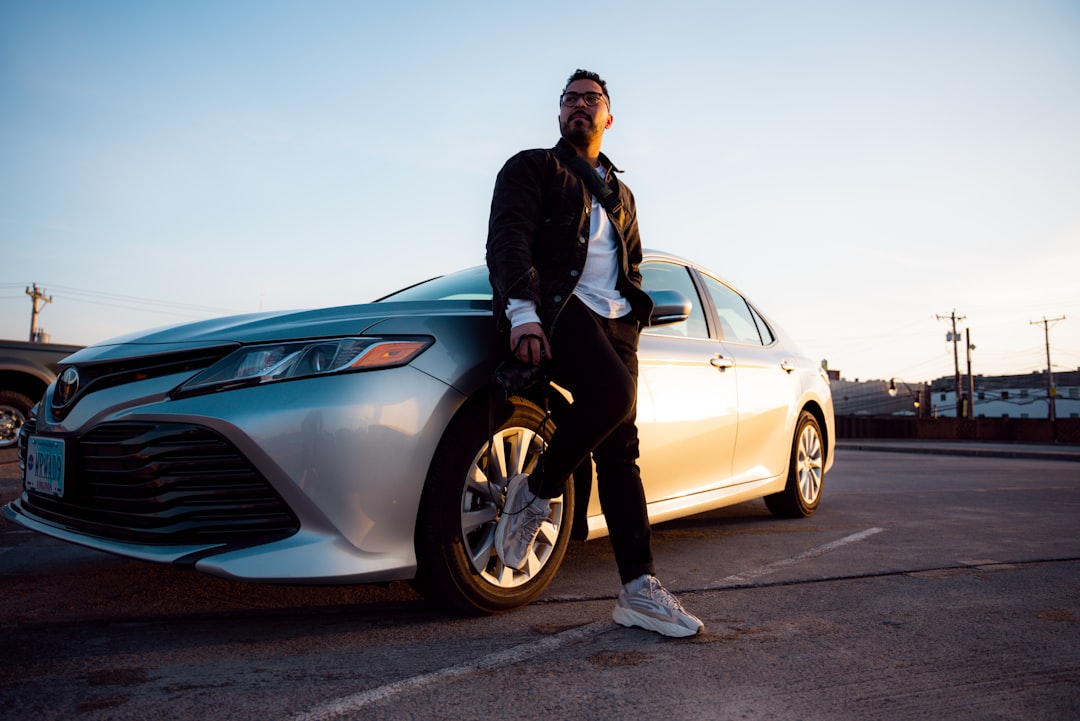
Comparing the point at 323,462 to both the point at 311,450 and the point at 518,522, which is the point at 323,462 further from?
the point at 518,522

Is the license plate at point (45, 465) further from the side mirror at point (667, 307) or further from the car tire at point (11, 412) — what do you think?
the car tire at point (11, 412)

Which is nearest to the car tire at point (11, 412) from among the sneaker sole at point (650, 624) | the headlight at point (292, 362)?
the headlight at point (292, 362)

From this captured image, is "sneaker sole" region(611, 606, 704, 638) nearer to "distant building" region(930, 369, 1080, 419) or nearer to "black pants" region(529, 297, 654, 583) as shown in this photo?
"black pants" region(529, 297, 654, 583)

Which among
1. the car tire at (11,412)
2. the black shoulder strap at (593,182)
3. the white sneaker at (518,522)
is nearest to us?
the white sneaker at (518,522)

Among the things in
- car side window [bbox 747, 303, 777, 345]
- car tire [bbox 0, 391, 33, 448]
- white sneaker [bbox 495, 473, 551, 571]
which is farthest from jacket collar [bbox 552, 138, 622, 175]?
car tire [bbox 0, 391, 33, 448]

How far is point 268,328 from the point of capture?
8.21 feet

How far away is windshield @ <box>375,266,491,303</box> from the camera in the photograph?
10.6ft

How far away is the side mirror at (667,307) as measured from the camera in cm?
298

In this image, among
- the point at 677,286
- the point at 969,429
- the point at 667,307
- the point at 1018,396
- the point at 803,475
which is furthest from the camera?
the point at 1018,396

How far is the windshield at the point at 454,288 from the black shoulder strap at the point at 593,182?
0.62m

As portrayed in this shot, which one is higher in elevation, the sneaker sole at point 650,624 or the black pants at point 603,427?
the black pants at point 603,427

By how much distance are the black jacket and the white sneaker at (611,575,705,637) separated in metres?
0.87

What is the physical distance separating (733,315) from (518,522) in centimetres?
243

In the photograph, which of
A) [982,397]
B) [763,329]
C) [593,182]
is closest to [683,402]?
[593,182]
